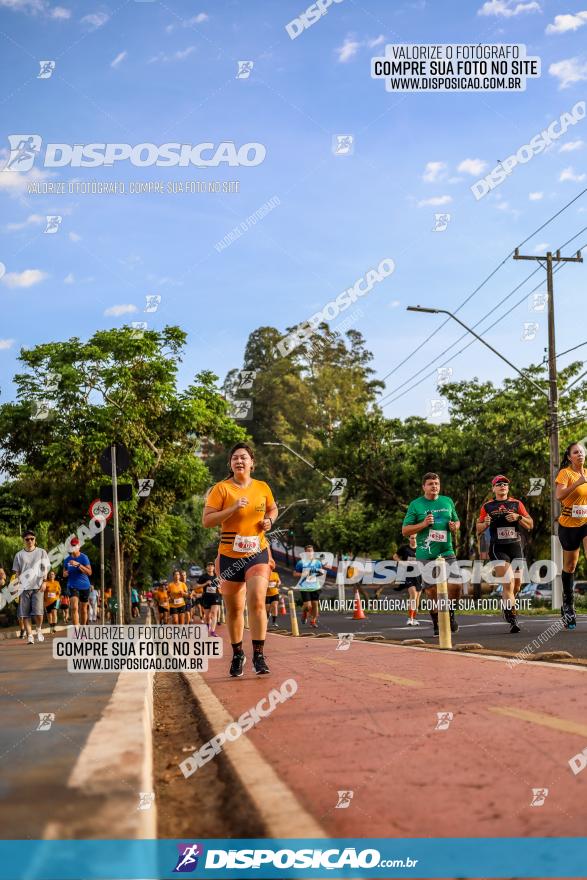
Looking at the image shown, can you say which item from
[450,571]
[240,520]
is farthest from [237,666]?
[450,571]

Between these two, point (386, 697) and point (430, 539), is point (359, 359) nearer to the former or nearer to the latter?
point (430, 539)

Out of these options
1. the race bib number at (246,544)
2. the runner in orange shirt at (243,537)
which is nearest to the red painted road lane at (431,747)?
the runner in orange shirt at (243,537)

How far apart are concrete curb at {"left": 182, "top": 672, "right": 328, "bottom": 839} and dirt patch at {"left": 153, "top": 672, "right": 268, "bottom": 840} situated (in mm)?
29

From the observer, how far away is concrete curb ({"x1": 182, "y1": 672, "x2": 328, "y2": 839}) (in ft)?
9.22

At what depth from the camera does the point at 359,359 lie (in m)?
87.1

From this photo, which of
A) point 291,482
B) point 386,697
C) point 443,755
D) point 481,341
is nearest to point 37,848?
point 443,755

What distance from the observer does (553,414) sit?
25.0m

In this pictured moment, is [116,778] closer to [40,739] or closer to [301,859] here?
[301,859]

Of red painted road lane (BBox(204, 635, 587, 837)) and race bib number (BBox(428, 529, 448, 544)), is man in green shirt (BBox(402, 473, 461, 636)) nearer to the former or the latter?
race bib number (BBox(428, 529, 448, 544))

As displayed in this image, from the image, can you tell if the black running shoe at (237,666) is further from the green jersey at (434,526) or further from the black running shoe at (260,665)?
the green jersey at (434,526)

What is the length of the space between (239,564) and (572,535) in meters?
4.81

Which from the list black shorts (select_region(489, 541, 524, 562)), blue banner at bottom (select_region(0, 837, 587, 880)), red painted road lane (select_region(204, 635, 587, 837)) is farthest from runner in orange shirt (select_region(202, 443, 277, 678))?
blue banner at bottom (select_region(0, 837, 587, 880))

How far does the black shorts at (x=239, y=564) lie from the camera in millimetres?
8195

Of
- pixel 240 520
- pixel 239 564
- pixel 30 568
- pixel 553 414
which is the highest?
pixel 553 414
